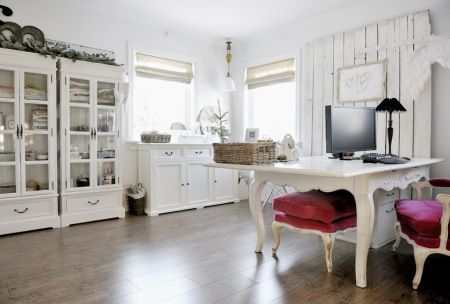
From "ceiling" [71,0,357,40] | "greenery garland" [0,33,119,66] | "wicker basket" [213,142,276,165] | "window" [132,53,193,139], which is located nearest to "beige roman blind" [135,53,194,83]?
"window" [132,53,193,139]

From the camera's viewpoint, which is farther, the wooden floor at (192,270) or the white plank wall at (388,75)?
the white plank wall at (388,75)

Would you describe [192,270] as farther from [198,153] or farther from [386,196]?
[198,153]

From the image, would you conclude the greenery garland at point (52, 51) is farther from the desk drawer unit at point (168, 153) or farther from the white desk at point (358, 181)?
the white desk at point (358, 181)

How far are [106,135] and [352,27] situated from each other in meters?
3.16

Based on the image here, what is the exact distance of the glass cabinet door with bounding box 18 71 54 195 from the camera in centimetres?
329

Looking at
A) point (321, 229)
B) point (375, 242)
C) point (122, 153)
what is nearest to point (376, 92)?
point (375, 242)

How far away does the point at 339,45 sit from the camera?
3.92 m

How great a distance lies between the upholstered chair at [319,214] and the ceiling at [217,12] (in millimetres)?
2481

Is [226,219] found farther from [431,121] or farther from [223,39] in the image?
[223,39]

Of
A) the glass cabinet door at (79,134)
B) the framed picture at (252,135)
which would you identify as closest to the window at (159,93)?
the glass cabinet door at (79,134)

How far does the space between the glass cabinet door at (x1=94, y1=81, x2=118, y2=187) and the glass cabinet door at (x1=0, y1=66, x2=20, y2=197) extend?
2.54ft

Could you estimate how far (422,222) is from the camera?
1.98 meters

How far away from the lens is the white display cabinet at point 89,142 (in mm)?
3518

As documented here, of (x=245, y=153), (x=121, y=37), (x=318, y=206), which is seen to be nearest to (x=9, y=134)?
(x=121, y=37)
